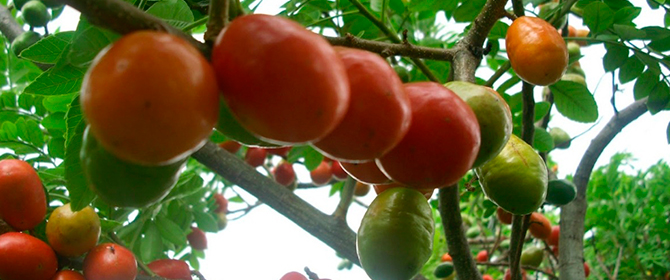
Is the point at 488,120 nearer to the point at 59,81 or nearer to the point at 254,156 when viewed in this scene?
the point at 59,81

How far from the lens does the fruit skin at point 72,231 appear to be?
1521 millimetres

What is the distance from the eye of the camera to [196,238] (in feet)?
9.38

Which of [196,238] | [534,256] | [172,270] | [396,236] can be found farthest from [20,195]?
[534,256]

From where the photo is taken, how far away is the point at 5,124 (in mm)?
1821

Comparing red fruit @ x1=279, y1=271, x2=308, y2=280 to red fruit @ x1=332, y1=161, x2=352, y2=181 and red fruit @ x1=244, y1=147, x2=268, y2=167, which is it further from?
red fruit @ x1=244, y1=147, x2=268, y2=167

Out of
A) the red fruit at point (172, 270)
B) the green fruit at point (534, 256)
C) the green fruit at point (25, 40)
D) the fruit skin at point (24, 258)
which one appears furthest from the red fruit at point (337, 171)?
the fruit skin at point (24, 258)

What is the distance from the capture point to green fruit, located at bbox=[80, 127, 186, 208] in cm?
72

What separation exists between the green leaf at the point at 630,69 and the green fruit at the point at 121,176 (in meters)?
1.42

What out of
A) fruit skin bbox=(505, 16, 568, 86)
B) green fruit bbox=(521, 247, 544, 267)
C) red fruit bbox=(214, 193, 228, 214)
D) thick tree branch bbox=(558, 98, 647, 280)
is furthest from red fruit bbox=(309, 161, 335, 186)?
fruit skin bbox=(505, 16, 568, 86)

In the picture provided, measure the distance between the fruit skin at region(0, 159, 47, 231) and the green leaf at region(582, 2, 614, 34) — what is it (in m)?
1.50

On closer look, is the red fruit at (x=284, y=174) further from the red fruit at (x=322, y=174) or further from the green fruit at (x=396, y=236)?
the green fruit at (x=396, y=236)

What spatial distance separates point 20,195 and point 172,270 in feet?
1.76

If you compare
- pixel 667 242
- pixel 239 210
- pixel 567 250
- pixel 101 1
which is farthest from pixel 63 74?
pixel 667 242

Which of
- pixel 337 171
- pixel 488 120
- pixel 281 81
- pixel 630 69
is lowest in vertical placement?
pixel 337 171
